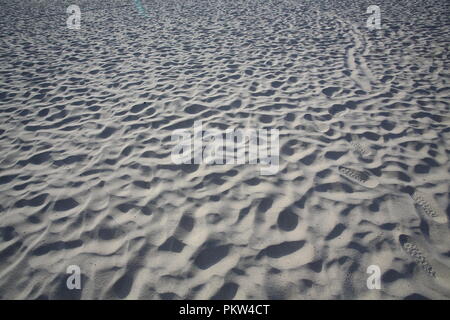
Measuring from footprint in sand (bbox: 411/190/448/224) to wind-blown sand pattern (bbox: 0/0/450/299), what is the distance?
0.02 meters

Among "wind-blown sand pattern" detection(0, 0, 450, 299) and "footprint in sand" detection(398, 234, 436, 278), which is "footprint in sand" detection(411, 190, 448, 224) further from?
"footprint in sand" detection(398, 234, 436, 278)

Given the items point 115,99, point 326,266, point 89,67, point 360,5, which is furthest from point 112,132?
point 360,5

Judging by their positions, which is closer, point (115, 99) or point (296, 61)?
point (115, 99)

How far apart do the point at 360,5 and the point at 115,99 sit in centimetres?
1044

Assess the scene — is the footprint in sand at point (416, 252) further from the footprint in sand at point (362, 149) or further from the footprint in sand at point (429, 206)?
the footprint in sand at point (362, 149)

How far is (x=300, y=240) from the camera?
102 inches

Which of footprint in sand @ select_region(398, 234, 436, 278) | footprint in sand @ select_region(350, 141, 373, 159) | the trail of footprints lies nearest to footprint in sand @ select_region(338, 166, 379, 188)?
the trail of footprints

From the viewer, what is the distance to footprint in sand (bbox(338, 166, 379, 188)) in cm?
312

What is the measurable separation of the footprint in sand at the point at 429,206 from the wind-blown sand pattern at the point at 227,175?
0.07 ft

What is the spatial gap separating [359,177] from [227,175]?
1.66 metres

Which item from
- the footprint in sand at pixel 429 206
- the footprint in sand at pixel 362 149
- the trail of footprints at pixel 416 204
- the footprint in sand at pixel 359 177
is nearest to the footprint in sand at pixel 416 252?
the trail of footprints at pixel 416 204

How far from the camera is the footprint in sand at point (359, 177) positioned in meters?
3.12

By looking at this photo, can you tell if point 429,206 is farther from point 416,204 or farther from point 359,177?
point 359,177
